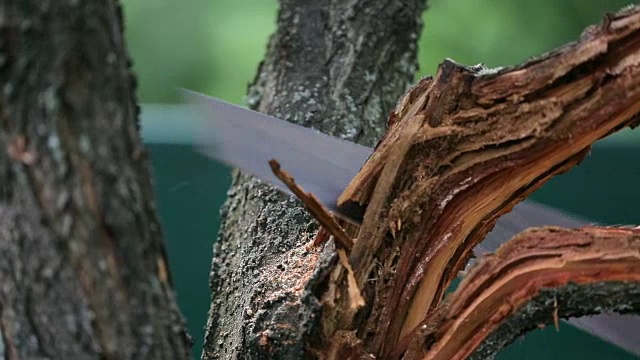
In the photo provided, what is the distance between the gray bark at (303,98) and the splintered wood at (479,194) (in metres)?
0.11

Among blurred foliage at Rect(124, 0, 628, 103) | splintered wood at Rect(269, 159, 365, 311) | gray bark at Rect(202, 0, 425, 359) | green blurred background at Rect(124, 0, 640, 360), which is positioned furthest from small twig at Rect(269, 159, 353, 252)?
blurred foliage at Rect(124, 0, 628, 103)

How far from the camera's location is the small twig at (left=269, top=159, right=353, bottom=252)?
47 centimetres

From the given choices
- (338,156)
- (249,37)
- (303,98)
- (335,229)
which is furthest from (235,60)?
(335,229)

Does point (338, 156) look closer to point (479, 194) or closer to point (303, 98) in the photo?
point (479, 194)

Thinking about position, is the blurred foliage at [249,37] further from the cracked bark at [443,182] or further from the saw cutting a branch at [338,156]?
the cracked bark at [443,182]

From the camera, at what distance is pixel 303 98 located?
0.85 meters

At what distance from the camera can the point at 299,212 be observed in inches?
29.1

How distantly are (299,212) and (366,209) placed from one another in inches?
8.3

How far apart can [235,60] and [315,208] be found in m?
1.20

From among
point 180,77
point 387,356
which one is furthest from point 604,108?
point 180,77

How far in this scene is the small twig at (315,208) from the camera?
47cm

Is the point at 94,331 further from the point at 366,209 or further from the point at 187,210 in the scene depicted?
the point at 187,210

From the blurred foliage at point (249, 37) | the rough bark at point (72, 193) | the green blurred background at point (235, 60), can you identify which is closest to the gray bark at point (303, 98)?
the rough bark at point (72, 193)

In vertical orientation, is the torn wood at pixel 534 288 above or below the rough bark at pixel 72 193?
above
